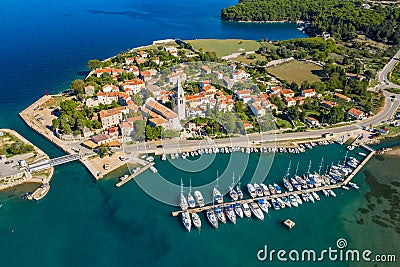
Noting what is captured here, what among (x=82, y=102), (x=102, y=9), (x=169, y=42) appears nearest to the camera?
(x=82, y=102)

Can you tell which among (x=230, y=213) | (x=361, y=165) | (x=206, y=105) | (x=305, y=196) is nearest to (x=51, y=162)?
(x=230, y=213)

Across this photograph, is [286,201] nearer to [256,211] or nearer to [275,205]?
[275,205]

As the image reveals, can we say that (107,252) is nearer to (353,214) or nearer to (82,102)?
(353,214)

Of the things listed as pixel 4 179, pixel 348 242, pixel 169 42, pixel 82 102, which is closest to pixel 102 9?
pixel 169 42

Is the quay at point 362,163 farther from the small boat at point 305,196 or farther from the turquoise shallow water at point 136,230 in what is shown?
the small boat at point 305,196

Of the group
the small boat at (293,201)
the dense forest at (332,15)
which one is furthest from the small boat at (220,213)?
the dense forest at (332,15)
